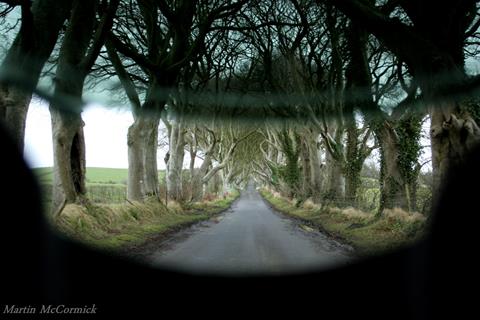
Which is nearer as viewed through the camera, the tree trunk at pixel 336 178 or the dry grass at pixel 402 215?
the dry grass at pixel 402 215

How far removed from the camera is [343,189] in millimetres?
21891

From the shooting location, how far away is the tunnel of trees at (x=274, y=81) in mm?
9273

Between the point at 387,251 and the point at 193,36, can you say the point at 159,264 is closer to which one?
the point at 387,251

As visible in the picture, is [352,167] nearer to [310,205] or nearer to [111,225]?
[310,205]

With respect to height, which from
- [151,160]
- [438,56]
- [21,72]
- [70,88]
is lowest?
[151,160]

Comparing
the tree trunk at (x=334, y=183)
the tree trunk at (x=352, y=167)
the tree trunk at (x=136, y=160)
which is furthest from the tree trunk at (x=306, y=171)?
the tree trunk at (x=136, y=160)

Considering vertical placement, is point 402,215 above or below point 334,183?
below

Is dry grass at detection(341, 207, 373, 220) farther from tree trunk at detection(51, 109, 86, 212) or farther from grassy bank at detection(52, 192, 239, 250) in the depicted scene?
tree trunk at detection(51, 109, 86, 212)

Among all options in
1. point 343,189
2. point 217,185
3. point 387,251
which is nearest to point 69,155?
point 387,251

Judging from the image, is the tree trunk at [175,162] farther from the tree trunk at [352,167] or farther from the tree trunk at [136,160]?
the tree trunk at [352,167]

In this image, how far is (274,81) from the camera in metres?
24.2

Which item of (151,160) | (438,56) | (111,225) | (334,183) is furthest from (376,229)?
(151,160)

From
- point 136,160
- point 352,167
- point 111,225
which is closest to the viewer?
point 111,225

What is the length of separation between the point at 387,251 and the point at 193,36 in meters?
14.4
